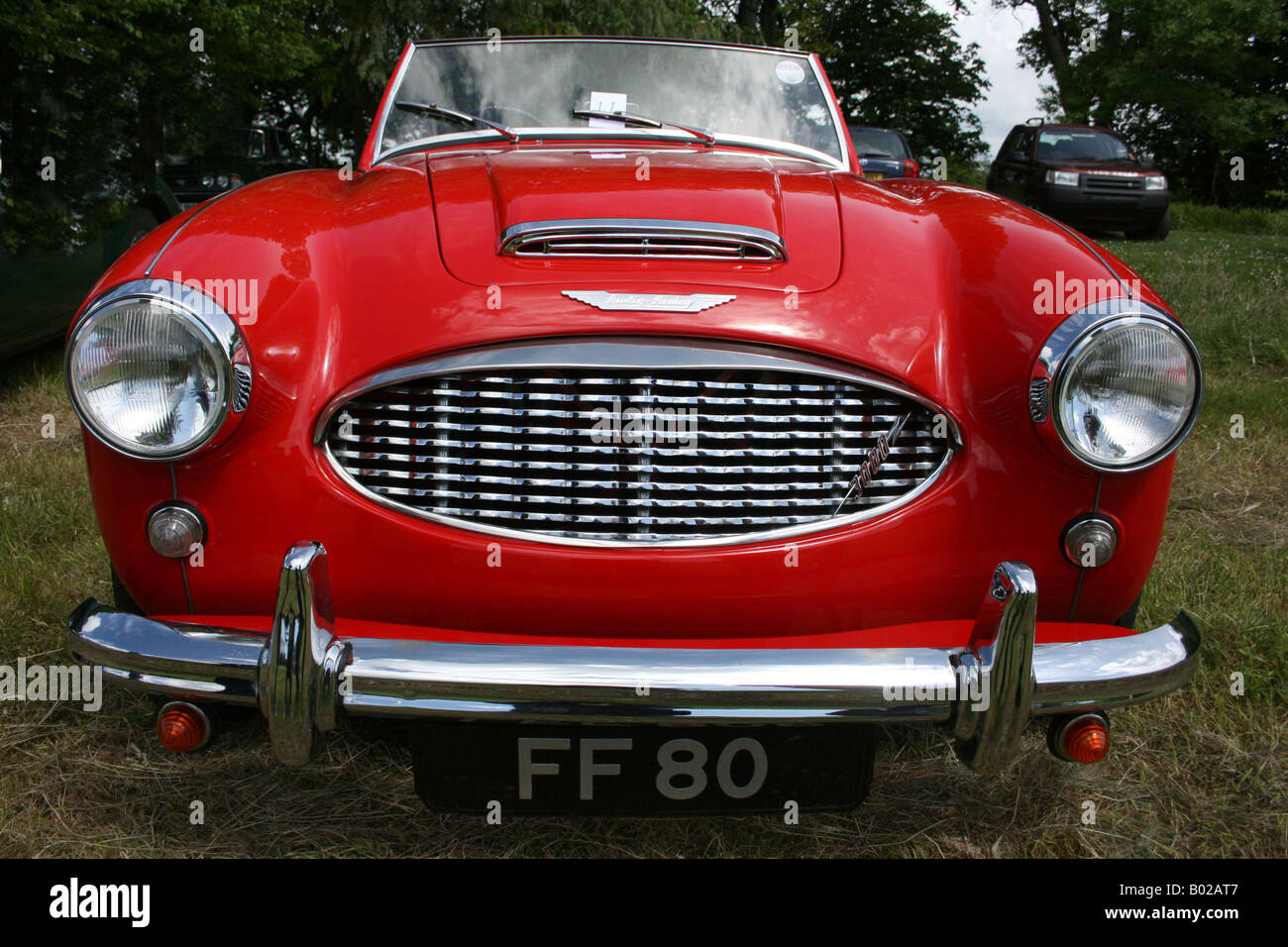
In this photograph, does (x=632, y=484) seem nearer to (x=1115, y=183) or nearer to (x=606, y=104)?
(x=606, y=104)

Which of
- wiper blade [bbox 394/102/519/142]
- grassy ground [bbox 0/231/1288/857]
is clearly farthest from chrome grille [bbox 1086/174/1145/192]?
wiper blade [bbox 394/102/519/142]

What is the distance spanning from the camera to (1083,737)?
1.67 m

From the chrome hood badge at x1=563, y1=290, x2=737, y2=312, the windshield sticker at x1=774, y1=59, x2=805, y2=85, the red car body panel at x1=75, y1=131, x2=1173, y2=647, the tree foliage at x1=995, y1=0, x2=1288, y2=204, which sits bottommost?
the red car body panel at x1=75, y1=131, x2=1173, y2=647

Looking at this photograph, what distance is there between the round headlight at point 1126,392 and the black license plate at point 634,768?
0.59 metres

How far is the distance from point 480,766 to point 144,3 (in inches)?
204

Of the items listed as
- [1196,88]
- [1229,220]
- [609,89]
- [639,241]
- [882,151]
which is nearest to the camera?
[639,241]

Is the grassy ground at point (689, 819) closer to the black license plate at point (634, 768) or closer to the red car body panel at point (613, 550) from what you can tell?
the black license plate at point (634, 768)

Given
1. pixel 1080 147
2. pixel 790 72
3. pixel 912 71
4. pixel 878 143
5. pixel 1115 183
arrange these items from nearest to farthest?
pixel 790 72 < pixel 1115 183 < pixel 1080 147 < pixel 878 143 < pixel 912 71

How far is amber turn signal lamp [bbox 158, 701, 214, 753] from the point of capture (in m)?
1.62

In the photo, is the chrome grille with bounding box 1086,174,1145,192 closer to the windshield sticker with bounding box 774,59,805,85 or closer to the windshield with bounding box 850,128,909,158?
the windshield with bounding box 850,128,909,158

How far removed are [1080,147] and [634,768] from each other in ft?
48.3

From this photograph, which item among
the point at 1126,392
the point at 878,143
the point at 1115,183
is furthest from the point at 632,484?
the point at 878,143

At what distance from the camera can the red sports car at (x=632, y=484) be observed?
61.0 inches
